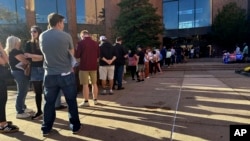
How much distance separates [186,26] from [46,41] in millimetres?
37260

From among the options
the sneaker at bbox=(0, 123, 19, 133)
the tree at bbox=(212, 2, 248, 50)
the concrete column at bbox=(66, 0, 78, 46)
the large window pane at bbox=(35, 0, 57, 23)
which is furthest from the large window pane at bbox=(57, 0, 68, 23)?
the sneaker at bbox=(0, 123, 19, 133)

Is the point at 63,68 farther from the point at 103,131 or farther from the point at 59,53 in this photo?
the point at 103,131

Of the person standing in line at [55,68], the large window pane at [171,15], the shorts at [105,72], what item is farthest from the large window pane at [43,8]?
the person standing in line at [55,68]

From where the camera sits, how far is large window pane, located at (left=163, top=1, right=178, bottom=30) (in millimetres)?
40781

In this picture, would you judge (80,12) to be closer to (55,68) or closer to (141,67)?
(141,67)

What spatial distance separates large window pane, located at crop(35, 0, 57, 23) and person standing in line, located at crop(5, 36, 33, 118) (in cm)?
2322

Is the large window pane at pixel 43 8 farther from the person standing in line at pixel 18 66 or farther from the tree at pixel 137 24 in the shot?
the person standing in line at pixel 18 66

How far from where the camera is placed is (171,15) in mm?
Result: 41094

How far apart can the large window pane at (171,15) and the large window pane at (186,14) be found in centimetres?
71

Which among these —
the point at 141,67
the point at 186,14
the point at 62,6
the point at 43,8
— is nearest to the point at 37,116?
the point at 141,67

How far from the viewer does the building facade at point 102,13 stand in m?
27.2

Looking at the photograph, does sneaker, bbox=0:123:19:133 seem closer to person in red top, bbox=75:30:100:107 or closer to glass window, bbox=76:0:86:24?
person in red top, bbox=75:30:100:107

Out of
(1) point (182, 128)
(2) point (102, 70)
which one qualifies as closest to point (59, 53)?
(1) point (182, 128)

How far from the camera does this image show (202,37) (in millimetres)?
38844
